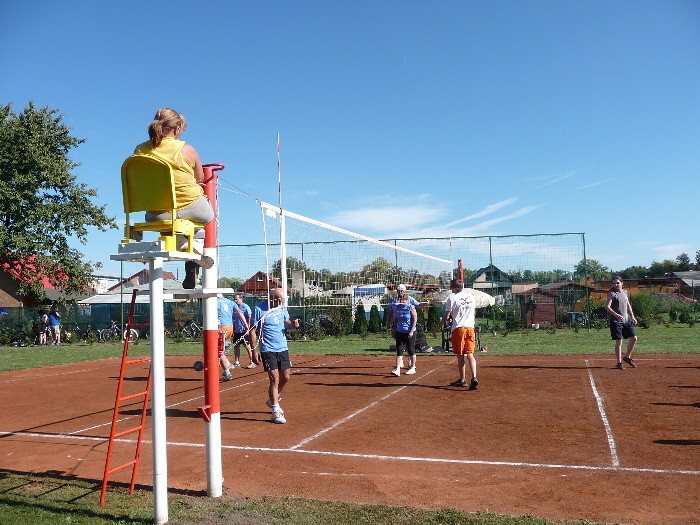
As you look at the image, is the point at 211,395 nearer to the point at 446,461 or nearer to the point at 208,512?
the point at 208,512

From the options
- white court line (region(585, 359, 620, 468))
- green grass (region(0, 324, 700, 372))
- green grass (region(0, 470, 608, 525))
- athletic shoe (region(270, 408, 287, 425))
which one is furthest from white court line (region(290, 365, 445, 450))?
green grass (region(0, 324, 700, 372))

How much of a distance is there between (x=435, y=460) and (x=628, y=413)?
359cm

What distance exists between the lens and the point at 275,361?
27.4 ft

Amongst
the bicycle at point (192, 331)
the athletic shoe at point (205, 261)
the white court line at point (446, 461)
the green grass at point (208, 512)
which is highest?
the athletic shoe at point (205, 261)

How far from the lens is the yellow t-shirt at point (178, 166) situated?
174 inches

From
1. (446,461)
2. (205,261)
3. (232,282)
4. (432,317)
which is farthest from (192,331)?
(205,261)

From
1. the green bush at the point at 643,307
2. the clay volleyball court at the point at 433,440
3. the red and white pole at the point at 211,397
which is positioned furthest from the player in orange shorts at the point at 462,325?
the green bush at the point at 643,307

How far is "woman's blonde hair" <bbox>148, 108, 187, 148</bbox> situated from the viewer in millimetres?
4441

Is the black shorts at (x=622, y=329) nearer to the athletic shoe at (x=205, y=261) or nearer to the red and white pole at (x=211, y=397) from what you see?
the red and white pole at (x=211, y=397)

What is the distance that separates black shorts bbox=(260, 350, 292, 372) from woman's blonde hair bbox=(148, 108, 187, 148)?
4.34 meters

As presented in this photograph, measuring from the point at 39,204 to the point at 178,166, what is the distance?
32.1 meters

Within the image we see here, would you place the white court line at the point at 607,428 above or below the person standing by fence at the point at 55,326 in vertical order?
below

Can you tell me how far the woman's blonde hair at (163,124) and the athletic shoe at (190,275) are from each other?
3.67 ft

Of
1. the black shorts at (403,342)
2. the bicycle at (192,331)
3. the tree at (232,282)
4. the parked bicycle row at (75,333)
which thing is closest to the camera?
the black shorts at (403,342)
